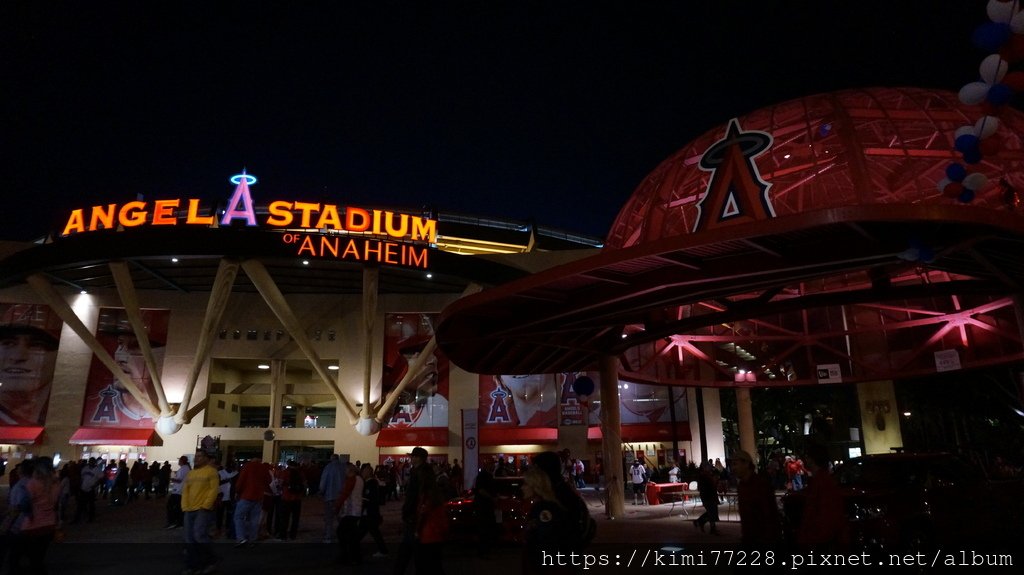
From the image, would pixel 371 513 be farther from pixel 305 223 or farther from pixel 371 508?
pixel 305 223

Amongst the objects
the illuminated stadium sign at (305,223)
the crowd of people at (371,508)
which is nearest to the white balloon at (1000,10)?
the crowd of people at (371,508)

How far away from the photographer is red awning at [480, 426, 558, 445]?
35.5 metres

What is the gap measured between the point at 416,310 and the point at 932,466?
30.1 meters

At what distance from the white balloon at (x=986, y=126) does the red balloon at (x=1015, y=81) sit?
0.54 metres

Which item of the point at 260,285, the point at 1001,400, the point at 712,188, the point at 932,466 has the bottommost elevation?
the point at 932,466

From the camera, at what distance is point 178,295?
3716cm

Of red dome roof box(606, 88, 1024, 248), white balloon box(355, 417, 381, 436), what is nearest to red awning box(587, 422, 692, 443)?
white balloon box(355, 417, 381, 436)

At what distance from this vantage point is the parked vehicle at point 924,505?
942 cm

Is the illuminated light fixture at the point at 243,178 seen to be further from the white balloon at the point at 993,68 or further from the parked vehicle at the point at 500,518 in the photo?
the white balloon at the point at 993,68

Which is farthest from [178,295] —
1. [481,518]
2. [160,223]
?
[481,518]

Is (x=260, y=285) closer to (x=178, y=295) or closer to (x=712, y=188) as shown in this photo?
(x=178, y=295)

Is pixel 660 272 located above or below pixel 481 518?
above

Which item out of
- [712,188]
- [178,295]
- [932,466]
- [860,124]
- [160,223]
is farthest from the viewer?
[178,295]

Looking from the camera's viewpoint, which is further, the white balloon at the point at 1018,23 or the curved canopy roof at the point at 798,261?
the curved canopy roof at the point at 798,261
